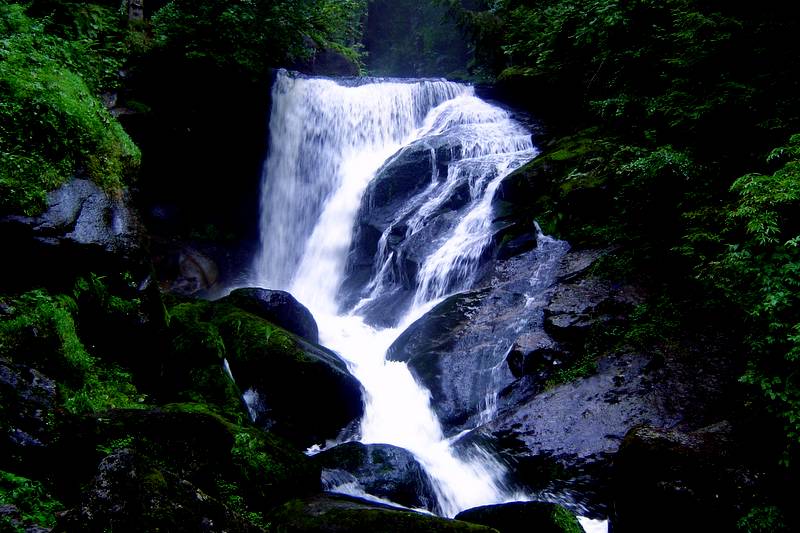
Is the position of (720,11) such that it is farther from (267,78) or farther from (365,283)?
(267,78)

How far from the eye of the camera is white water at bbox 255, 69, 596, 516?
10695mm

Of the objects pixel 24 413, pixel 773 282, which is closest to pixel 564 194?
pixel 773 282

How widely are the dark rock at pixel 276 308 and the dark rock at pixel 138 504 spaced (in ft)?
20.6

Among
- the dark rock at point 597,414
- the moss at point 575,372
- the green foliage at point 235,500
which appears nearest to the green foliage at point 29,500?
the green foliage at point 235,500

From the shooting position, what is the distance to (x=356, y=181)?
14.6 m

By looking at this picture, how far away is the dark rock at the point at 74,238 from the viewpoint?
496 cm

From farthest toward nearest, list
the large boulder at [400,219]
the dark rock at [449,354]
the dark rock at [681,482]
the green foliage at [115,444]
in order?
1. the large boulder at [400,219]
2. the dark rock at [449,354]
3. the dark rock at [681,482]
4. the green foliage at [115,444]

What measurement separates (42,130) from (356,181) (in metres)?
9.39

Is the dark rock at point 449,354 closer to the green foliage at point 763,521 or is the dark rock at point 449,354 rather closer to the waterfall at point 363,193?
the waterfall at point 363,193

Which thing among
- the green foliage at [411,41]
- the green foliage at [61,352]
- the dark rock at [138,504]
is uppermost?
the green foliage at [411,41]

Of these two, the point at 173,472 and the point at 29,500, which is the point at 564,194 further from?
the point at 29,500

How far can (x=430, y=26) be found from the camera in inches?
1204

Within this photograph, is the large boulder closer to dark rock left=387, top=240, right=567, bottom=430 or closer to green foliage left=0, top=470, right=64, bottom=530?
dark rock left=387, top=240, right=567, bottom=430

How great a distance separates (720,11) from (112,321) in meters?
9.95
